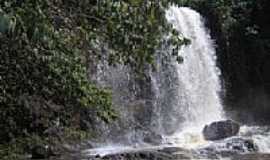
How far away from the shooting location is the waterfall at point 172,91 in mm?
18656

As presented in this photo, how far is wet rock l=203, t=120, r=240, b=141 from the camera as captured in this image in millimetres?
16391

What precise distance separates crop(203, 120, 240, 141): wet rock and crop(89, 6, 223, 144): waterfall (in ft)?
4.86

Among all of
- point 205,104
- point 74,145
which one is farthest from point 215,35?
point 74,145

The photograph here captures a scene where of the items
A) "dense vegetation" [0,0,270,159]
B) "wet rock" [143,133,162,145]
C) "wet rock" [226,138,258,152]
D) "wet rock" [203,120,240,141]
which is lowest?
"wet rock" [143,133,162,145]

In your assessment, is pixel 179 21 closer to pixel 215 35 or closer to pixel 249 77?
pixel 215 35

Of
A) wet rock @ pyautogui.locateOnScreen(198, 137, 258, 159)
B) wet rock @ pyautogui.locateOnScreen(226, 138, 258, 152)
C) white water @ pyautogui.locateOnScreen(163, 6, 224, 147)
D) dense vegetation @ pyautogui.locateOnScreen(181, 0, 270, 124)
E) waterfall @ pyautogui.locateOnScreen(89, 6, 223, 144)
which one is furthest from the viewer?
dense vegetation @ pyautogui.locateOnScreen(181, 0, 270, 124)

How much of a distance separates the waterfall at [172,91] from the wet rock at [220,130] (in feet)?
4.86

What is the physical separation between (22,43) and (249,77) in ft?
52.3

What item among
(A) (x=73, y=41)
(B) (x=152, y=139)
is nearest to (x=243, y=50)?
(B) (x=152, y=139)

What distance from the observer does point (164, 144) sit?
1584 centimetres

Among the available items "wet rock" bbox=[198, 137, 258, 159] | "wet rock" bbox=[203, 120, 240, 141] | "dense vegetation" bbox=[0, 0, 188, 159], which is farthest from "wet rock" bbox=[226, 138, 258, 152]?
"dense vegetation" bbox=[0, 0, 188, 159]

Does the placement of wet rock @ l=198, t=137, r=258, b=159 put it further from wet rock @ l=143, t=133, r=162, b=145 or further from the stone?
the stone

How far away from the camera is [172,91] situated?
1991cm

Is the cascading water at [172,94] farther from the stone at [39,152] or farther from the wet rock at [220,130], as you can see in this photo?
the stone at [39,152]
